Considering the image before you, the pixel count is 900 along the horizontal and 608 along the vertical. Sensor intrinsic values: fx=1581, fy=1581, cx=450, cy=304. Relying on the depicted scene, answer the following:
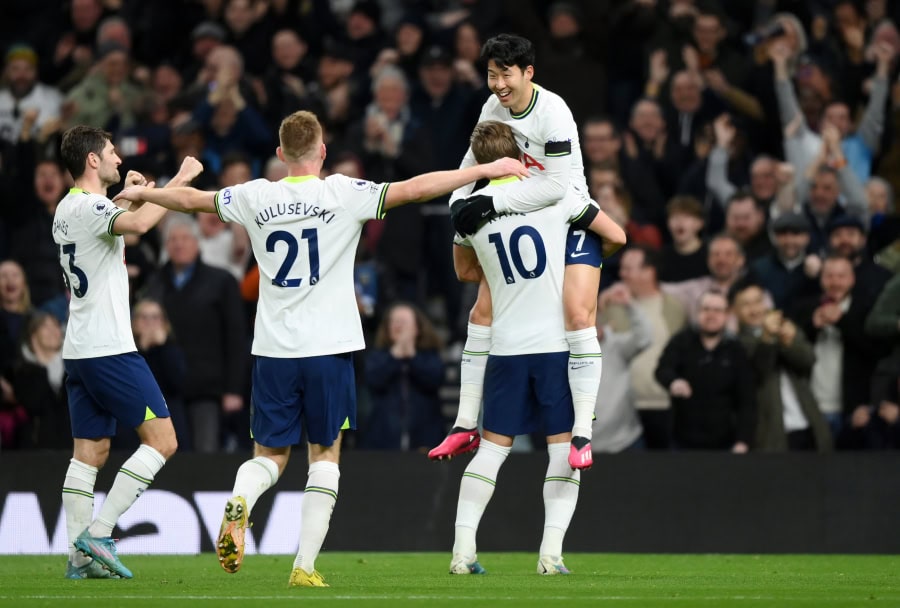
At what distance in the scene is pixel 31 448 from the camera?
13.5 m

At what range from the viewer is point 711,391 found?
511 inches

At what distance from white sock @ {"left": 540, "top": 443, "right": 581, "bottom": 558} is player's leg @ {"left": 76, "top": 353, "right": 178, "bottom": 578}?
7.72ft

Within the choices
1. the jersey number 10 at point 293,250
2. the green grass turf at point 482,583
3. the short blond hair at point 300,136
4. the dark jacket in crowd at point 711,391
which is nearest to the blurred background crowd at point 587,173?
the dark jacket in crowd at point 711,391

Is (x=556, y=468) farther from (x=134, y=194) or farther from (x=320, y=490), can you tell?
(x=134, y=194)

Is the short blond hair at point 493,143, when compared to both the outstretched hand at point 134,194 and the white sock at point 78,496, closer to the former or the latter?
the outstretched hand at point 134,194

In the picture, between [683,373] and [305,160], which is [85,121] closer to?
[683,373]

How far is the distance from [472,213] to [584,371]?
3.76 feet

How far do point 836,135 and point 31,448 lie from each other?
793 cm

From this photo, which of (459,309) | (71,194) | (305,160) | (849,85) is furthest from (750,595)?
(849,85)

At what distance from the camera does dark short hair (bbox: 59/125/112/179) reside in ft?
31.3

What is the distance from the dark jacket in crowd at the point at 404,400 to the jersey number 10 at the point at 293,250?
476cm

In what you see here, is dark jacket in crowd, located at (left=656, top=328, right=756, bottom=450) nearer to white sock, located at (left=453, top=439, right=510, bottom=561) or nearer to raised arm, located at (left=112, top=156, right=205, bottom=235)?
white sock, located at (left=453, top=439, right=510, bottom=561)

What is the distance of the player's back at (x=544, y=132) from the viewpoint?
9.31 m

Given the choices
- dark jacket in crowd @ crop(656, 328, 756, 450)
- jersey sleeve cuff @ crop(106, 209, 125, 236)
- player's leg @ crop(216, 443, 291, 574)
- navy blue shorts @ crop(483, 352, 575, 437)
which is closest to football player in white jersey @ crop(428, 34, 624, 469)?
navy blue shorts @ crop(483, 352, 575, 437)
